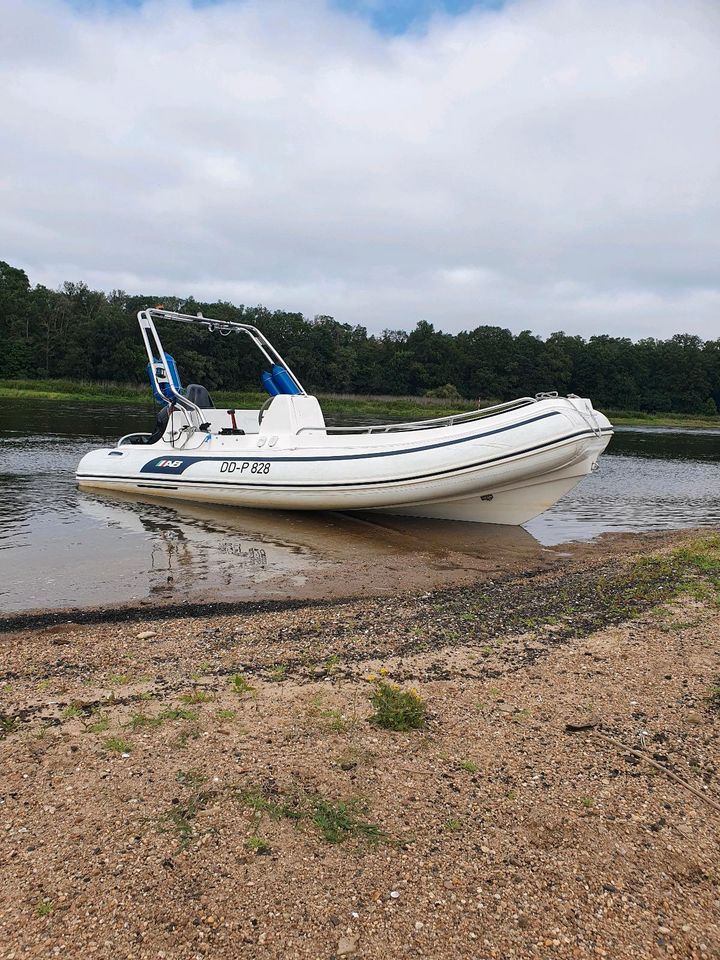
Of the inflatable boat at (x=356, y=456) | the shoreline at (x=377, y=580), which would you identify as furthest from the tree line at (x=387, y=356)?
the shoreline at (x=377, y=580)

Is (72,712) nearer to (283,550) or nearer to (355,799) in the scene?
(355,799)

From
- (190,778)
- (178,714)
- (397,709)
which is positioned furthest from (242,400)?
(190,778)

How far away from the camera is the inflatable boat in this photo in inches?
431

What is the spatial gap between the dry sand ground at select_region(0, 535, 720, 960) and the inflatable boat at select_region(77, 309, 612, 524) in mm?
5482

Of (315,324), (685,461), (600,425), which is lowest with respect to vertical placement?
(685,461)

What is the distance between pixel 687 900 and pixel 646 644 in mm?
3040

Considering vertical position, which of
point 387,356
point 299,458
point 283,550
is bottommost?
point 283,550

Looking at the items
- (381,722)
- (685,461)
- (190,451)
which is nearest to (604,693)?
(381,722)

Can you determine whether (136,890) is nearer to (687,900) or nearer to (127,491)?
(687,900)

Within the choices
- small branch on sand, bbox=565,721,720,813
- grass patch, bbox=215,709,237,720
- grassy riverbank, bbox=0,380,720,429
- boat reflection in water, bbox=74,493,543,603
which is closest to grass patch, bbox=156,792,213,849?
grass patch, bbox=215,709,237,720

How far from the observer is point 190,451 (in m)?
13.9

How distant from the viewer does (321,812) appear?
3217mm

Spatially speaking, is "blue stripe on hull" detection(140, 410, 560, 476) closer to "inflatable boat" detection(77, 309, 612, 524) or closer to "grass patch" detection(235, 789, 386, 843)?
"inflatable boat" detection(77, 309, 612, 524)

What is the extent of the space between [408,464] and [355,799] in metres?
8.16
